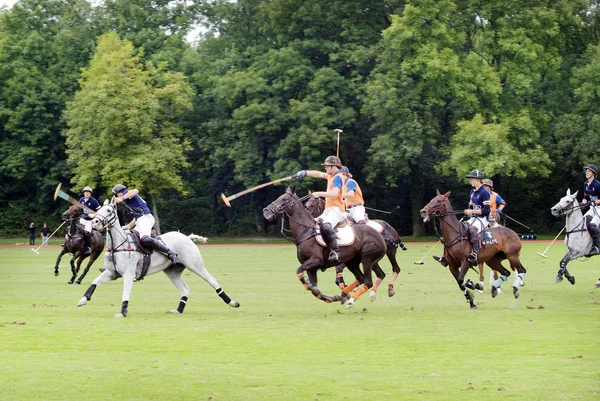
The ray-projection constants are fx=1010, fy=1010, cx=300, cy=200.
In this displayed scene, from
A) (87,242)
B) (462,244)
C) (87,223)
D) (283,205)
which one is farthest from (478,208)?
(87,242)

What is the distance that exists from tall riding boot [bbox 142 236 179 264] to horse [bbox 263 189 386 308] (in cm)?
170

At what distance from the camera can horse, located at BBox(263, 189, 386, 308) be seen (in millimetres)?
17078

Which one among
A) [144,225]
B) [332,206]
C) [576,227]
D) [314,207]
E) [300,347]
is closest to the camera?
[300,347]

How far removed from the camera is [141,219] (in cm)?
1741

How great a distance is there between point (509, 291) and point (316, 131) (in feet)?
104

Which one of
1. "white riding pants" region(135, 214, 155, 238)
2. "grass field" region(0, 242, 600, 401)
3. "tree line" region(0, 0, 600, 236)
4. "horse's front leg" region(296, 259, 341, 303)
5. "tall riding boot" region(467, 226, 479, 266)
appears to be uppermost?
"tree line" region(0, 0, 600, 236)

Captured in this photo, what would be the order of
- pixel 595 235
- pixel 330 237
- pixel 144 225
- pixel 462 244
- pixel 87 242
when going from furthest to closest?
pixel 87 242, pixel 595 235, pixel 462 244, pixel 144 225, pixel 330 237

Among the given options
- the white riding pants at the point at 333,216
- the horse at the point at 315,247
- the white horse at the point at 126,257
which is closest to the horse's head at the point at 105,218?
the white horse at the point at 126,257

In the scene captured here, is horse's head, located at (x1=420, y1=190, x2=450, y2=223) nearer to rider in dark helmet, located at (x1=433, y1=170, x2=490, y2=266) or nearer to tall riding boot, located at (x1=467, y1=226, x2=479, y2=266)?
rider in dark helmet, located at (x1=433, y1=170, x2=490, y2=266)

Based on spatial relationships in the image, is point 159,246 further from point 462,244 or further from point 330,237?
point 462,244

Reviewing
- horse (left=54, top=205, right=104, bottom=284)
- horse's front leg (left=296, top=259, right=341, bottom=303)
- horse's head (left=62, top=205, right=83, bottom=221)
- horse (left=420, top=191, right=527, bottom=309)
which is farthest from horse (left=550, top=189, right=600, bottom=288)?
horse's head (left=62, top=205, right=83, bottom=221)

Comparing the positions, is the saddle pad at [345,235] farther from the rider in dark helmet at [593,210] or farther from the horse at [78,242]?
the horse at [78,242]

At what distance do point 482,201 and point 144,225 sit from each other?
6.40 m

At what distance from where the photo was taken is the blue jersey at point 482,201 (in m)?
19.0
